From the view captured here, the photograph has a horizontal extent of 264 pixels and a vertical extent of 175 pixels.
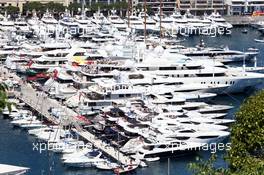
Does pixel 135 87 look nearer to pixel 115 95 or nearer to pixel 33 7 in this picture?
pixel 115 95

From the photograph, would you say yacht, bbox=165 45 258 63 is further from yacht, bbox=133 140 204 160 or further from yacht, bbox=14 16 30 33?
yacht, bbox=133 140 204 160

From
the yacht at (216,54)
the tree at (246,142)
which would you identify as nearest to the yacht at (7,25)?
the yacht at (216,54)

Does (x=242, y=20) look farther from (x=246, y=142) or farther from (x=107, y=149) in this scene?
(x=246, y=142)

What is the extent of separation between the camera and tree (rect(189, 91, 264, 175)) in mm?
7887

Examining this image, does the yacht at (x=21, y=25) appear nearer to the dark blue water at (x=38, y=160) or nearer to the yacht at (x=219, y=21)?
the yacht at (x=219, y=21)

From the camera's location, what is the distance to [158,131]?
23.5 metres

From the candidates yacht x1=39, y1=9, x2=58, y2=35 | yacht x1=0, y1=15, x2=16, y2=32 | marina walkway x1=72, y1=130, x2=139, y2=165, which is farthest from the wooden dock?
yacht x1=0, y1=15, x2=16, y2=32

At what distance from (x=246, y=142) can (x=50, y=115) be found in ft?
62.5


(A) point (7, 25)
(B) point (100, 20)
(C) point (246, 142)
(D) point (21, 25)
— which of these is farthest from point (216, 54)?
(C) point (246, 142)

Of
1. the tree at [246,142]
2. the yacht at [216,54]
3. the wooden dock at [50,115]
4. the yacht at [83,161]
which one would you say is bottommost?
the yacht at [83,161]

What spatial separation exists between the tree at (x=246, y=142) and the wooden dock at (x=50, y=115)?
13.0 m

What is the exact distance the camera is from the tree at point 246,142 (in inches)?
311

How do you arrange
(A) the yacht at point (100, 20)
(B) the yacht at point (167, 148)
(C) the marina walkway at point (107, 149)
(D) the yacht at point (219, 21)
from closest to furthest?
1. (C) the marina walkway at point (107, 149)
2. (B) the yacht at point (167, 148)
3. (A) the yacht at point (100, 20)
4. (D) the yacht at point (219, 21)

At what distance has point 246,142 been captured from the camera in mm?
8188
